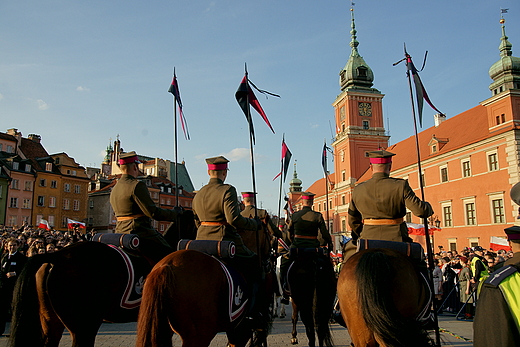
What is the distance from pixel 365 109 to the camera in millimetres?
70750

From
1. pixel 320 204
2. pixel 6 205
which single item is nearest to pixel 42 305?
pixel 6 205

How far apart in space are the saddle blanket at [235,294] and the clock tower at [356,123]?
64063 mm

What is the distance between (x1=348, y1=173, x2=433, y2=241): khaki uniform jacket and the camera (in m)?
5.15

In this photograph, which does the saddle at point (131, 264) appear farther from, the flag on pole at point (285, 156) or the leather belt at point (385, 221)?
the flag on pole at point (285, 156)

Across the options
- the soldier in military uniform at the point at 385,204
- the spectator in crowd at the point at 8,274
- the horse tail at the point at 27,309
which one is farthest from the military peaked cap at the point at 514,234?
the spectator in crowd at the point at 8,274

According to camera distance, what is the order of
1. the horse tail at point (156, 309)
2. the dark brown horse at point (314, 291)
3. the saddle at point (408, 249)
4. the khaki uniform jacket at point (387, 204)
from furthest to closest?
the dark brown horse at point (314, 291) < the khaki uniform jacket at point (387, 204) < the saddle at point (408, 249) < the horse tail at point (156, 309)

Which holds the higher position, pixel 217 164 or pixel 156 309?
pixel 217 164

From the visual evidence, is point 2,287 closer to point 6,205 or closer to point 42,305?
point 42,305

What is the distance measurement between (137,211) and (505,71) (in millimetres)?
44316

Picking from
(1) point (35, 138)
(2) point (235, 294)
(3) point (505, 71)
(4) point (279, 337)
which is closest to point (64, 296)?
(2) point (235, 294)

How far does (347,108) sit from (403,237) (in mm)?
67612

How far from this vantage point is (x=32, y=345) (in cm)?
438

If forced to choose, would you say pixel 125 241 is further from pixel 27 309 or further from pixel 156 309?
pixel 156 309

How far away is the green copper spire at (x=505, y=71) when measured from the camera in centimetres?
3950
